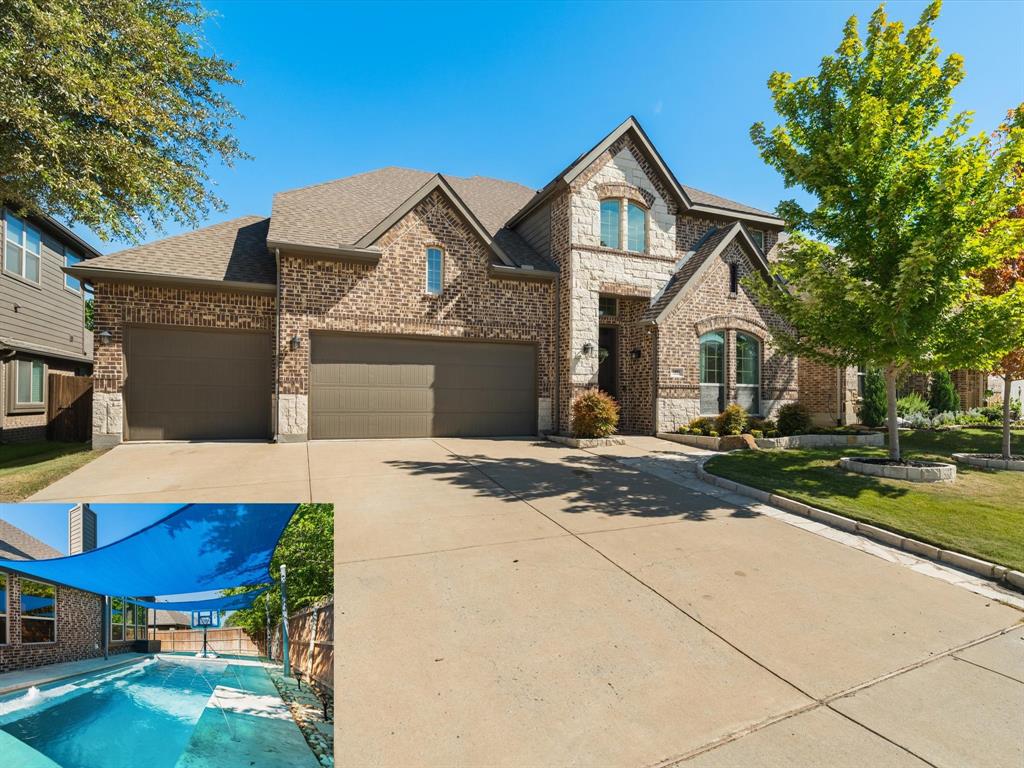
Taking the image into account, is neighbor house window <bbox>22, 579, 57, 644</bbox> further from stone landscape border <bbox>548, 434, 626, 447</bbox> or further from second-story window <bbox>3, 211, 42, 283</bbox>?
second-story window <bbox>3, 211, 42, 283</bbox>

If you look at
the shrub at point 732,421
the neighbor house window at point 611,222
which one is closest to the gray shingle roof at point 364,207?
the neighbor house window at point 611,222

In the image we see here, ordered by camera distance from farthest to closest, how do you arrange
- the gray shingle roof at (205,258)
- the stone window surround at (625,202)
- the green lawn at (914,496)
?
the stone window surround at (625,202), the gray shingle roof at (205,258), the green lawn at (914,496)

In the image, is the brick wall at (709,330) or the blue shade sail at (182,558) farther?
the brick wall at (709,330)

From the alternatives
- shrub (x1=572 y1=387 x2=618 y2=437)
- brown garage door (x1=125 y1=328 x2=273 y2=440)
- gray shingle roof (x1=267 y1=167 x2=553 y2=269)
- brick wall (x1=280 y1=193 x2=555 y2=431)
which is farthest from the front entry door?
brown garage door (x1=125 y1=328 x2=273 y2=440)

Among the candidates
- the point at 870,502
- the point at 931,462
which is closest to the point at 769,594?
the point at 870,502

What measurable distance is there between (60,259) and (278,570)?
22230 mm

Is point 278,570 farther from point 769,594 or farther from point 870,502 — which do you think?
point 870,502

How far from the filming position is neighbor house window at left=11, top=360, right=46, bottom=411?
14.4 m

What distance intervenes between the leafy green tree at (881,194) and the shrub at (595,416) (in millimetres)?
4607

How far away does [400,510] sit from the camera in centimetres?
630

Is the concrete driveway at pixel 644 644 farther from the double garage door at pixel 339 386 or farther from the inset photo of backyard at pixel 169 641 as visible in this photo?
the double garage door at pixel 339 386

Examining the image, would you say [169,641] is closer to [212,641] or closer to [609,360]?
[212,641]

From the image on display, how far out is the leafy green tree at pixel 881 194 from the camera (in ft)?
26.1

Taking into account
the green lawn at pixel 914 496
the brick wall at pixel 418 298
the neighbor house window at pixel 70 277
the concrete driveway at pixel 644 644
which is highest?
the neighbor house window at pixel 70 277
